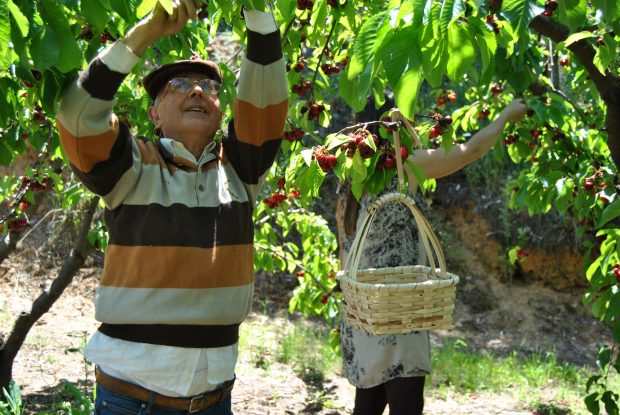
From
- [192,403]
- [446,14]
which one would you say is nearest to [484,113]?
[192,403]

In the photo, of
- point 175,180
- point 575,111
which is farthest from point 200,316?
point 575,111

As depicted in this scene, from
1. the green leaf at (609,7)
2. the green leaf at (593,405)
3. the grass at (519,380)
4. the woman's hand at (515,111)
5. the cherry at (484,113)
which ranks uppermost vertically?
the cherry at (484,113)

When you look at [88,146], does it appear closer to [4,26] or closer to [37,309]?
[4,26]

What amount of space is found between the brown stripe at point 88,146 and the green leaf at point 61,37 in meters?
0.22

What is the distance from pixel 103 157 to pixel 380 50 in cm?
75

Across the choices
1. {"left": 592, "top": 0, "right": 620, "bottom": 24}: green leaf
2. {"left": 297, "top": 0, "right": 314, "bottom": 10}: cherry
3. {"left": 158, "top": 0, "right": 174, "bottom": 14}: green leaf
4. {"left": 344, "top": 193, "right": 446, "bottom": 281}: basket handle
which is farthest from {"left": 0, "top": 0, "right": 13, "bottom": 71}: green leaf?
{"left": 297, "top": 0, "right": 314, "bottom": 10}: cherry

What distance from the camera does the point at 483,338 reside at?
Result: 22.0 ft

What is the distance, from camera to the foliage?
1297 mm

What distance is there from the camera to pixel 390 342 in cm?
252

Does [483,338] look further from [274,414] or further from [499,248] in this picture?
[274,414]

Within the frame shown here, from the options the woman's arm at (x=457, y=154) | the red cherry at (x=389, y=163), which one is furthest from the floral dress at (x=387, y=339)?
the red cherry at (x=389, y=163)

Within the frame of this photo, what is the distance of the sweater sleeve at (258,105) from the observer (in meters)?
1.83

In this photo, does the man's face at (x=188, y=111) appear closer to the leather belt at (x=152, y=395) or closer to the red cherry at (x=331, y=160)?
the red cherry at (x=331, y=160)

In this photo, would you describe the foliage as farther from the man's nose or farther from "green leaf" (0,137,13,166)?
the man's nose
